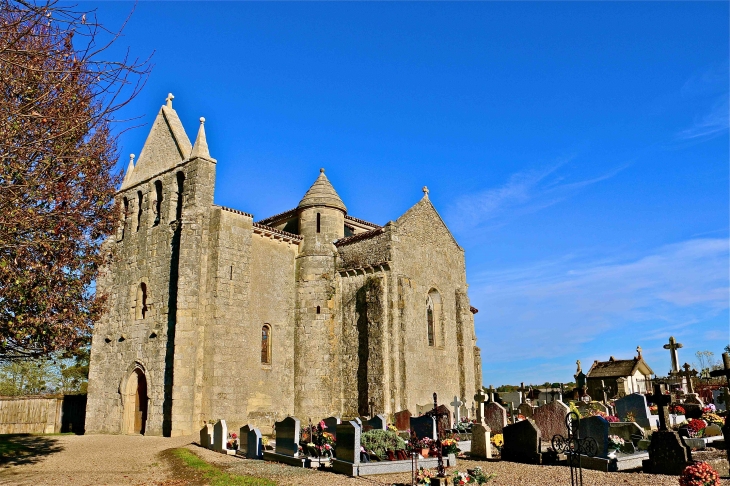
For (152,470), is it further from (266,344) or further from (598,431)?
(598,431)

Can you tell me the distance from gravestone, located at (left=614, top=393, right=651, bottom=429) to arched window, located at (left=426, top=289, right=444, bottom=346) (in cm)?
945

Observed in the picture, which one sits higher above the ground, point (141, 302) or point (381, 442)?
point (141, 302)

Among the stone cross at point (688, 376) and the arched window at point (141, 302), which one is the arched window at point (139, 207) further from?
the stone cross at point (688, 376)

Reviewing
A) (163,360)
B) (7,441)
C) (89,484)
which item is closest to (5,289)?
(89,484)

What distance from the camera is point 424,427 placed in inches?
658

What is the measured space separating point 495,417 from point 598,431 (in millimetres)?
5198

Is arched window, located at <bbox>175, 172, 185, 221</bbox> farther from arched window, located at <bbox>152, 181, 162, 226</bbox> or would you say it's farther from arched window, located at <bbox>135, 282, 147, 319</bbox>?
arched window, located at <bbox>135, 282, 147, 319</bbox>

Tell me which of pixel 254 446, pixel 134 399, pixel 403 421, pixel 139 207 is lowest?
pixel 254 446

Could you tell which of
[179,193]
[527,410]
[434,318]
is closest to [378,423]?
[527,410]

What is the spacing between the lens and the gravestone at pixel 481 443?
15.5 metres

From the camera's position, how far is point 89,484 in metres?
13.0

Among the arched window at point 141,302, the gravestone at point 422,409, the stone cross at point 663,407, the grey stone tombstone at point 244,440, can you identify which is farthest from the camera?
the arched window at point 141,302

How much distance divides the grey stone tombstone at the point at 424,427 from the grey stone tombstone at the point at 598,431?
4.21 meters

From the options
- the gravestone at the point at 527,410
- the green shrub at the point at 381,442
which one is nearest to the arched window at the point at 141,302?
the green shrub at the point at 381,442
